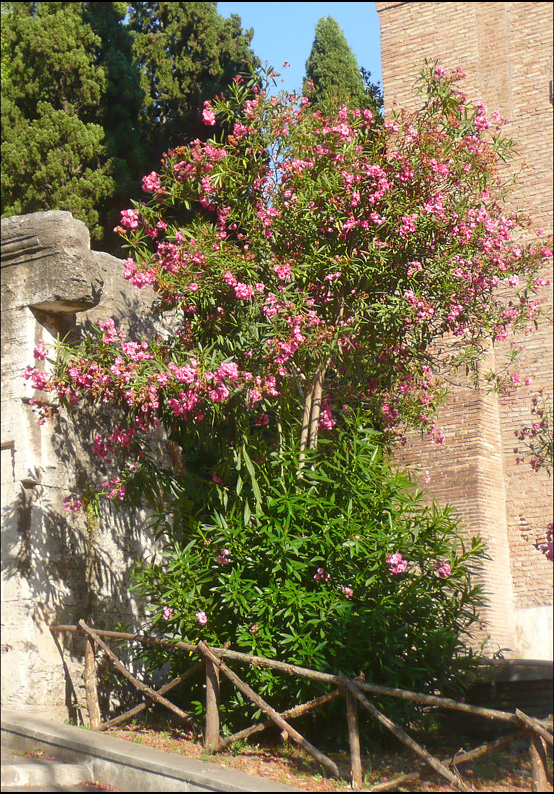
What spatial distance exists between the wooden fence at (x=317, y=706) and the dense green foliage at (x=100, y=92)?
8.89 m

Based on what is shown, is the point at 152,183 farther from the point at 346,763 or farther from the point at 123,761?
the point at 346,763

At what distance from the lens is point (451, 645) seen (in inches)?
239

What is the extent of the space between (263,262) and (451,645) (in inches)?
122

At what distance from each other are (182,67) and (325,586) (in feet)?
39.5

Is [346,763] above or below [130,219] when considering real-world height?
below

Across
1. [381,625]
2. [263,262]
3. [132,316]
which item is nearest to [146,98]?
[132,316]

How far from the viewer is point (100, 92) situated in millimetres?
14742

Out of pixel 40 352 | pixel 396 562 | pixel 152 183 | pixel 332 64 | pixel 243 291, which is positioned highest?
pixel 332 64

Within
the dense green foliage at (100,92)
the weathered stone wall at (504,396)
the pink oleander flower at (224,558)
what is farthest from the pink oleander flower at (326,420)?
the dense green foliage at (100,92)

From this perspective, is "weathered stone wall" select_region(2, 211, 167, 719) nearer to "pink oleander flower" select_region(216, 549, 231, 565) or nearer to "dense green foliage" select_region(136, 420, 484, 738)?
"dense green foliage" select_region(136, 420, 484, 738)

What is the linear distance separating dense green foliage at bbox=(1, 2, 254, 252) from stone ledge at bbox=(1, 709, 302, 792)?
9.34 m

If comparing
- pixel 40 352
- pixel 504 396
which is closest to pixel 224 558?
pixel 40 352

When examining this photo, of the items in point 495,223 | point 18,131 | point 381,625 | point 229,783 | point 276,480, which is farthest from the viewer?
point 18,131

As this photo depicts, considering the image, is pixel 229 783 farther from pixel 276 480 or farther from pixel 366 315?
pixel 366 315
